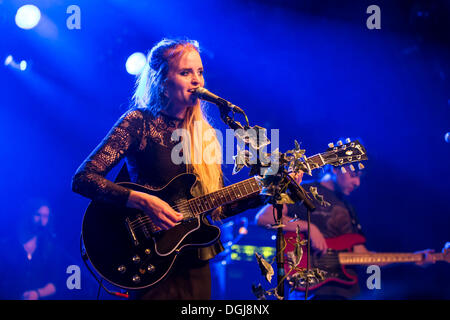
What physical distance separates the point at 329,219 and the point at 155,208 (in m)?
2.28

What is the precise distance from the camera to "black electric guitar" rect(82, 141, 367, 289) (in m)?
2.09

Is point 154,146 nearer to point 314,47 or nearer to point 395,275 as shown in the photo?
point 314,47

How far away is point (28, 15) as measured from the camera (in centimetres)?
503

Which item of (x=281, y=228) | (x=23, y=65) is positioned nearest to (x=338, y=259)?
(x=281, y=228)

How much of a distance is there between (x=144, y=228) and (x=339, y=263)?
2264 mm

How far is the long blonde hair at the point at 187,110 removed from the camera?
251 cm

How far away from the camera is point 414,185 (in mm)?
5547

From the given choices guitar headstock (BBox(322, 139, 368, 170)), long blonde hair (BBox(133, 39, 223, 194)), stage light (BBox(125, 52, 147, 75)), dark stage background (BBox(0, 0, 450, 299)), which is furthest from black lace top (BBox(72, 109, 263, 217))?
stage light (BBox(125, 52, 147, 75))

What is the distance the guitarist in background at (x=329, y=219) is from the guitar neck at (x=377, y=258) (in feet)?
0.22

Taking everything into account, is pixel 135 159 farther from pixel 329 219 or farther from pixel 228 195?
pixel 329 219

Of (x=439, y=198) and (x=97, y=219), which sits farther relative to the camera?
(x=439, y=198)

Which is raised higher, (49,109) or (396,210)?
(49,109)

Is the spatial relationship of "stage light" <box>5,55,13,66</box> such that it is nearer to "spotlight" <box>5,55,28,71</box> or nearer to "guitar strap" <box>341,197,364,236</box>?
"spotlight" <box>5,55,28,71</box>
